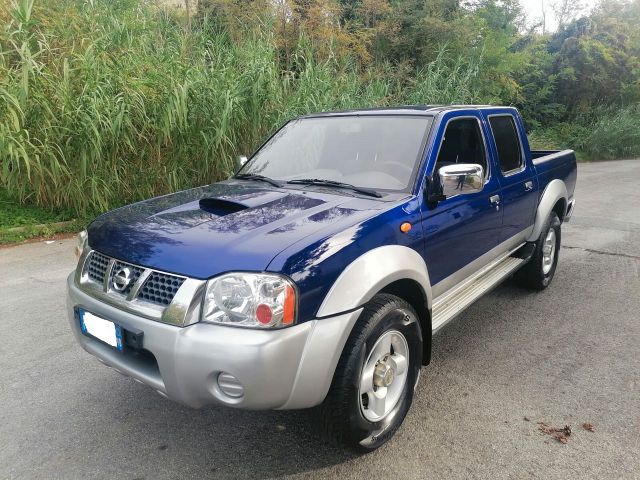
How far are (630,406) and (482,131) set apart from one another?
2.05m

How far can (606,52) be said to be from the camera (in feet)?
73.6

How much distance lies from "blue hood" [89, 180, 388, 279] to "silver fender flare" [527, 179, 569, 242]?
2.29 metres

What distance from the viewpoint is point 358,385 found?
2.24 m

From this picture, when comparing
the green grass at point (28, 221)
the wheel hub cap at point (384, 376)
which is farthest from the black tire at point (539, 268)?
the green grass at point (28, 221)

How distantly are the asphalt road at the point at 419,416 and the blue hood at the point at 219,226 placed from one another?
3.27ft

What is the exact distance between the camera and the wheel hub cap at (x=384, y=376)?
2373mm

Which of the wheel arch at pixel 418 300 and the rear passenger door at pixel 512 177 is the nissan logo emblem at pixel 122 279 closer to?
the wheel arch at pixel 418 300

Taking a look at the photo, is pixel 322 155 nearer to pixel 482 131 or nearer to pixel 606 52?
pixel 482 131

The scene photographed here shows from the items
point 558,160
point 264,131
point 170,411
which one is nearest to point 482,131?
point 558,160

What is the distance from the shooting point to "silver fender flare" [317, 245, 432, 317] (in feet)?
7.02

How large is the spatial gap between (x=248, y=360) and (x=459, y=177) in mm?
1586

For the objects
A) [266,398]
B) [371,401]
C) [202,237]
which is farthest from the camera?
[371,401]

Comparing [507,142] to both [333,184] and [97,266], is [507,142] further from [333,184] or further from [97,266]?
[97,266]

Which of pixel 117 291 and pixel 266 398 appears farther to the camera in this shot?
pixel 117 291
